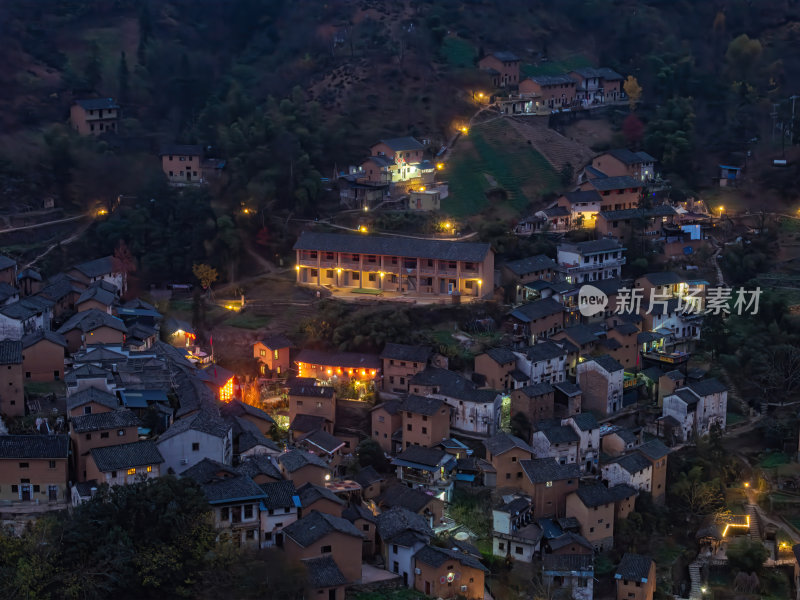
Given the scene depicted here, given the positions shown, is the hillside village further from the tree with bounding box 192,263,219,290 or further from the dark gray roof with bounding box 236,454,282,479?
the tree with bounding box 192,263,219,290

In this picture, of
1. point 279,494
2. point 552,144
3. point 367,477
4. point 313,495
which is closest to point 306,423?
point 367,477

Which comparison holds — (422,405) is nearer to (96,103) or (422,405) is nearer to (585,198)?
(585,198)

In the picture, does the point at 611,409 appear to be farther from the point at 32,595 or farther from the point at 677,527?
the point at 32,595

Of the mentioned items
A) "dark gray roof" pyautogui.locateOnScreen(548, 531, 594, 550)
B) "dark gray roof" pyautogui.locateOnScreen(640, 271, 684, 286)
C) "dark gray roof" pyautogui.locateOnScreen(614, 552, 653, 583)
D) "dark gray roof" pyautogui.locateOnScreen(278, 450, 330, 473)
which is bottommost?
"dark gray roof" pyautogui.locateOnScreen(614, 552, 653, 583)

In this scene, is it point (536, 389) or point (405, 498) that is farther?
point (536, 389)

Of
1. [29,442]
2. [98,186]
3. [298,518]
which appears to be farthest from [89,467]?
[98,186]

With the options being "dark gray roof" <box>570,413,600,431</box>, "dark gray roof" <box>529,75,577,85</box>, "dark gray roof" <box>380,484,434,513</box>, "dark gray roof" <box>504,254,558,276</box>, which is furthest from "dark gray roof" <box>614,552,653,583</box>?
"dark gray roof" <box>529,75,577,85</box>
